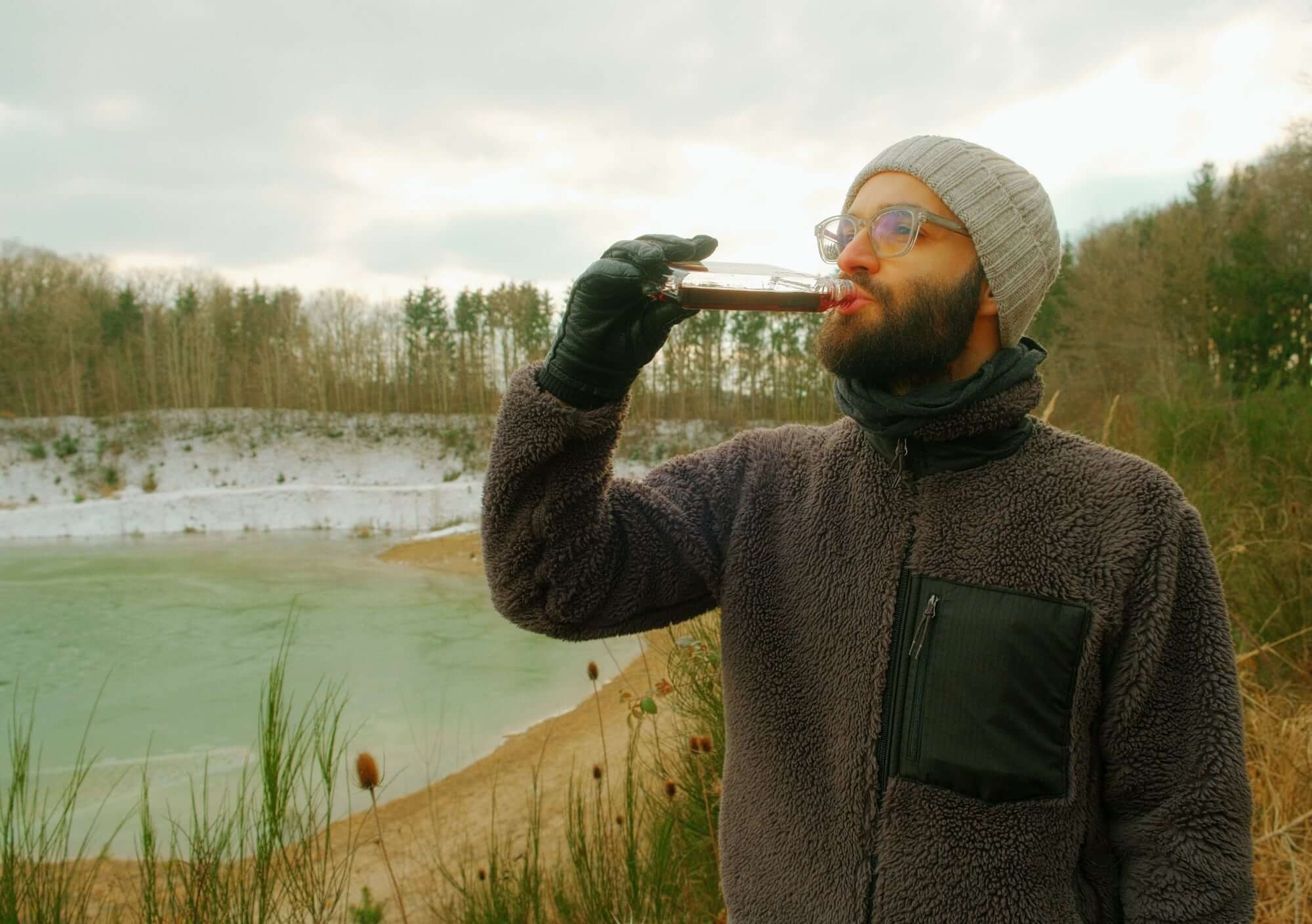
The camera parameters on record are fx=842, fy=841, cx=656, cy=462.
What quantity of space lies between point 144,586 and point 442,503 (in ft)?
37.9

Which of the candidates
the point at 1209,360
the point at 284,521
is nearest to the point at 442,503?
the point at 284,521

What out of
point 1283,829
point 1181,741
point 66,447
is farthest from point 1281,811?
point 66,447

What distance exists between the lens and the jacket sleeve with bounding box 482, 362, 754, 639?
3.90ft

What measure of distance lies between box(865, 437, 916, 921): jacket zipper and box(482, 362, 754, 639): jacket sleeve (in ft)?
0.93

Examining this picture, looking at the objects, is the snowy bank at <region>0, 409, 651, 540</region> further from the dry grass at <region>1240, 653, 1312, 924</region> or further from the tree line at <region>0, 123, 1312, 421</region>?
the dry grass at <region>1240, 653, 1312, 924</region>

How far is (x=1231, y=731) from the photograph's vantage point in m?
1.14

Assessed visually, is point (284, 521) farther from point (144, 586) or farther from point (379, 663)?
point (379, 663)

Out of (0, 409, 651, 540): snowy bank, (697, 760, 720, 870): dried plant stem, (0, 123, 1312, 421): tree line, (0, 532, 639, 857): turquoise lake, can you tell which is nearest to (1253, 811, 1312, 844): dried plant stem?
(697, 760, 720, 870): dried plant stem

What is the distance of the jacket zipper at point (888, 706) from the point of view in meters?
1.16

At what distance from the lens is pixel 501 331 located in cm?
3759

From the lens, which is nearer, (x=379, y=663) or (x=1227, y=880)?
(x=1227, y=880)

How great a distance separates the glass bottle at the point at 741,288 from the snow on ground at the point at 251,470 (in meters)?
20.9

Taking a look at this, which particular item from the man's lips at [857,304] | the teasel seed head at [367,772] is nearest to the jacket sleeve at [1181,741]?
the man's lips at [857,304]

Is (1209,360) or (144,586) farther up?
(1209,360)
